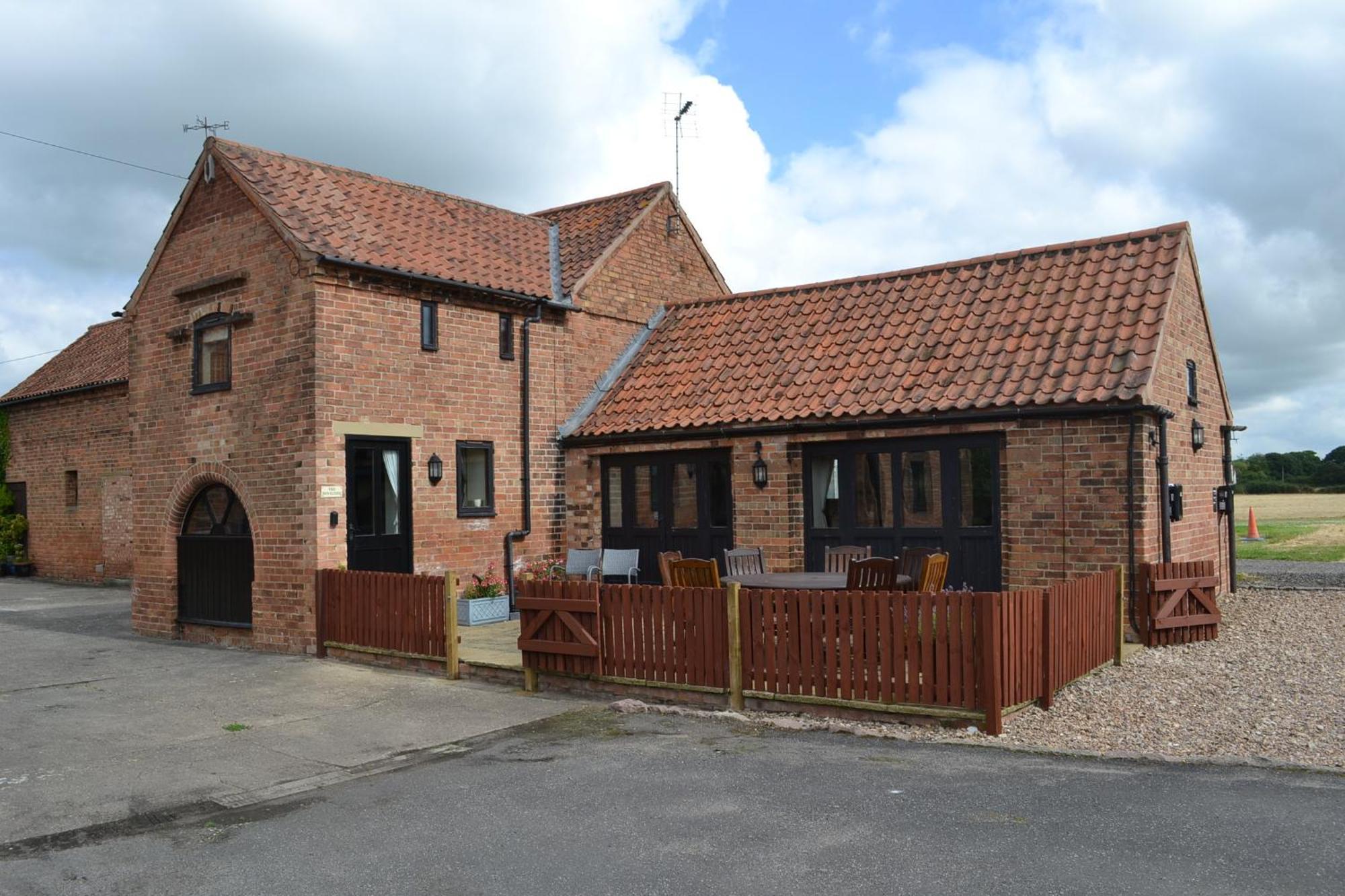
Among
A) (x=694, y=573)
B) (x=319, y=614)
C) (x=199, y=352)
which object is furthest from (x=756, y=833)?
(x=199, y=352)

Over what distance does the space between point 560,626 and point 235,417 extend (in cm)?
654

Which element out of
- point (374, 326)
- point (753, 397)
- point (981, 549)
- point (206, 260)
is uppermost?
point (206, 260)

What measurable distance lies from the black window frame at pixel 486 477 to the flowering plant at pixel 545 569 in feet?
3.65

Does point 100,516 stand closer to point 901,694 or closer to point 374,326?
point 374,326

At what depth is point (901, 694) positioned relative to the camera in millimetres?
8398

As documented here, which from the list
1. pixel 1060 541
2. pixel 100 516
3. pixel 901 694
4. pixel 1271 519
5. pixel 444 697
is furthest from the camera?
pixel 1271 519

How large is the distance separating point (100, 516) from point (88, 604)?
16.1ft

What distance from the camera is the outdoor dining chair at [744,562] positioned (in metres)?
12.5

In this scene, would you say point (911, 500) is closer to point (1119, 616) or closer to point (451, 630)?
point (1119, 616)

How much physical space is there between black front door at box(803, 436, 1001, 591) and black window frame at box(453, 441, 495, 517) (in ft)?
15.3

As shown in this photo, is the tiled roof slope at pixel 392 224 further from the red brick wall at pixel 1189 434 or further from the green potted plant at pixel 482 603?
the red brick wall at pixel 1189 434

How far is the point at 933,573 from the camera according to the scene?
10.6m

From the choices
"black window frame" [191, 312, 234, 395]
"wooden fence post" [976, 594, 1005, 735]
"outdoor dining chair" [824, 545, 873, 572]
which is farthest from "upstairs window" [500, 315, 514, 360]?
"wooden fence post" [976, 594, 1005, 735]

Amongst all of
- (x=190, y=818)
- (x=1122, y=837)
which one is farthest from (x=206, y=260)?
(x=1122, y=837)
